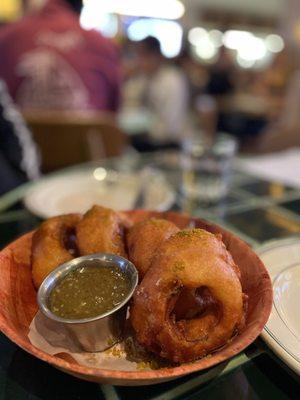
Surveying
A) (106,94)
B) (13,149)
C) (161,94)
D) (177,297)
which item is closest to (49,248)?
(177,297)

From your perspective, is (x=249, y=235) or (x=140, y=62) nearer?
(x=249, y=235)

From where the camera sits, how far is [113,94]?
10.4 ft

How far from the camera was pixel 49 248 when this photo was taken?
669mm

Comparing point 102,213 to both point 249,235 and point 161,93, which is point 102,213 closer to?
point 249,235

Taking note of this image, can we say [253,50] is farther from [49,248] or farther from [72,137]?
[49,248]

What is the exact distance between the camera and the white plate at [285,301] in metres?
0.55

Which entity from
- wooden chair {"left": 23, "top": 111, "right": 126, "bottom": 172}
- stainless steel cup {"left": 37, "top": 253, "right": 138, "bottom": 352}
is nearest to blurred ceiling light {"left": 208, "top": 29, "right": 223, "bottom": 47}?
wooden chair {"left": 23, "top": 111, "right": 126, "bottom": 172}

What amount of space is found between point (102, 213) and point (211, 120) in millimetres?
5852

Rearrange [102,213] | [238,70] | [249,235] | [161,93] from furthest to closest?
[238,70] → [161,93] → [249,235] → [102,213]

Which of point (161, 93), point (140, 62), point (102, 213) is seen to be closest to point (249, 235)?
point (102, 213)

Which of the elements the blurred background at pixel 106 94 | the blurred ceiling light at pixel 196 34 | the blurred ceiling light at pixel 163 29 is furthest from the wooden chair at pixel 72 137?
the blurred ceiling light at pixel 196 34

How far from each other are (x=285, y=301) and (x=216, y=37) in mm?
14597

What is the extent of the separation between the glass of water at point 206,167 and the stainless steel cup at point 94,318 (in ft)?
2.87

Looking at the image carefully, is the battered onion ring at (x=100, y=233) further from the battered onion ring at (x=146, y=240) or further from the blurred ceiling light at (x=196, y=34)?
the blurred ceiling light at (x=196, y=34)
